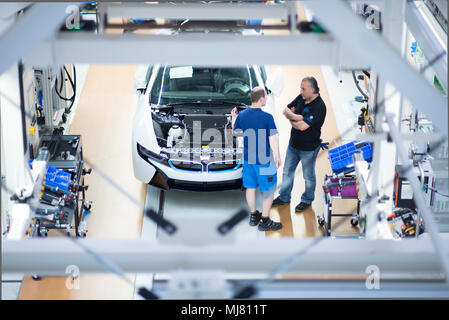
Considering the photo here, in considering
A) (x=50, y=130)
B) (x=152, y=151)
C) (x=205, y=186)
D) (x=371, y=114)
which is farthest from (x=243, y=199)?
(x=50, y=130)

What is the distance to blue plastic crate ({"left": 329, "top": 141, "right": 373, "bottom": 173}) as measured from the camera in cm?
735

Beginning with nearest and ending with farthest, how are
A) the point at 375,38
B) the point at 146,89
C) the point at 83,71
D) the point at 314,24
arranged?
the point at 375,38 < the point at 314,24 < the point at 146,89 < the point at 83,71

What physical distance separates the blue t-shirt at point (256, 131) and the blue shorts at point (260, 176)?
0.07 meters

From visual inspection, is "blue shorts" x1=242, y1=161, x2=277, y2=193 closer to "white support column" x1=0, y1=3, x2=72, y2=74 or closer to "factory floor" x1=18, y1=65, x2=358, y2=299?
"factory floor" x1=18, y1=65, x2=358, y2=299

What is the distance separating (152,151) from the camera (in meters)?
7.71

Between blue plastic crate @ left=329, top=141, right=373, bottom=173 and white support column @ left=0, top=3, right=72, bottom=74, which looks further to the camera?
blue plastic crate @ left=329, top=141, right=373, bottom=173

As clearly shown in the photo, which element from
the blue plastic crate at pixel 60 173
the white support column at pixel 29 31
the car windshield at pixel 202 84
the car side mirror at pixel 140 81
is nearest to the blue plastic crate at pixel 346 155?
the car windshield at pixel 202 84

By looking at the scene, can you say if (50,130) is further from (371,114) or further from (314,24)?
(314,24)

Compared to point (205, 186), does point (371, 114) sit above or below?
above

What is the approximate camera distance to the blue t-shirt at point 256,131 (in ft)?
23.3

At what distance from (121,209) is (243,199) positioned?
1.26 m

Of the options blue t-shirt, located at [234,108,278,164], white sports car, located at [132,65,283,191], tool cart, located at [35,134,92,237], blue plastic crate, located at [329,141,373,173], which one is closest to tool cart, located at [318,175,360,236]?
blue plastic crate, located at [329,141,373,173]

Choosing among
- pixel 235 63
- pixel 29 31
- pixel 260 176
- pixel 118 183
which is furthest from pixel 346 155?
pixel 29 31
